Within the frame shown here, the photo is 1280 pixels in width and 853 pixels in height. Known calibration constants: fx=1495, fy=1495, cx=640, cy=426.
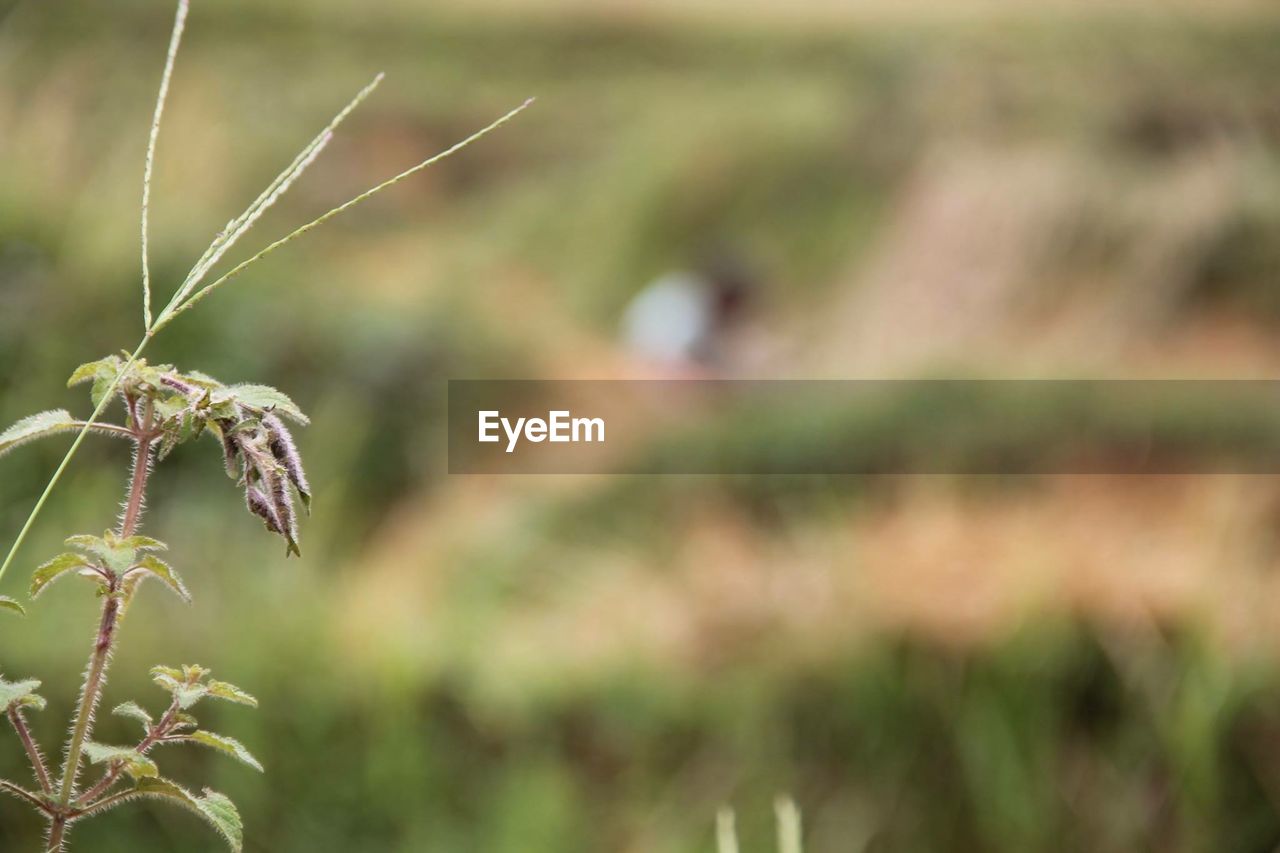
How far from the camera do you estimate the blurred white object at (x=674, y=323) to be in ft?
7.39

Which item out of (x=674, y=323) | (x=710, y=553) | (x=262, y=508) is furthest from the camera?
(x=674, y=323)

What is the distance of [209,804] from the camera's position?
7.8 inches

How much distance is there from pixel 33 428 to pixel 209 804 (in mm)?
55

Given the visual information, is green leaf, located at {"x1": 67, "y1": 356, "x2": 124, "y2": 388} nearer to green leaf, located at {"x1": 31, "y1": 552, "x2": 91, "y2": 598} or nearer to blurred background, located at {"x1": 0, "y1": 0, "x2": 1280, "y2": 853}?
green leaf, located at {"x1": 31, "y1": 552, "x2": 91, "y2": 598}

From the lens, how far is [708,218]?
10.7 feet

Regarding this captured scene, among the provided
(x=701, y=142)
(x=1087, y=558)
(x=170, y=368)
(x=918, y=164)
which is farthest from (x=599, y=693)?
(x=701, y=142)

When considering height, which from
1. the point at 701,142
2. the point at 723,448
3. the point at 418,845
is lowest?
the point at 418,845

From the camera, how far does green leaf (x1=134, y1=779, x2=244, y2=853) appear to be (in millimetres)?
190

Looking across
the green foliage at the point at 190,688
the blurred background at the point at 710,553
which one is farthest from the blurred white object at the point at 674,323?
the green foliage at the point at 190,688

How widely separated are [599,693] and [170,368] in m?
0.81

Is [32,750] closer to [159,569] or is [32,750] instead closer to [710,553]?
[159,569]

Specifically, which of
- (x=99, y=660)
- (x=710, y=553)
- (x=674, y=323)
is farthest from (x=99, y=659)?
(x=674, y=323)

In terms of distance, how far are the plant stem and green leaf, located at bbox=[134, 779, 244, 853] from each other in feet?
0.03

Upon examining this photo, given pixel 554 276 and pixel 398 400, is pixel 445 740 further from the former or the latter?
pixel 554 276
